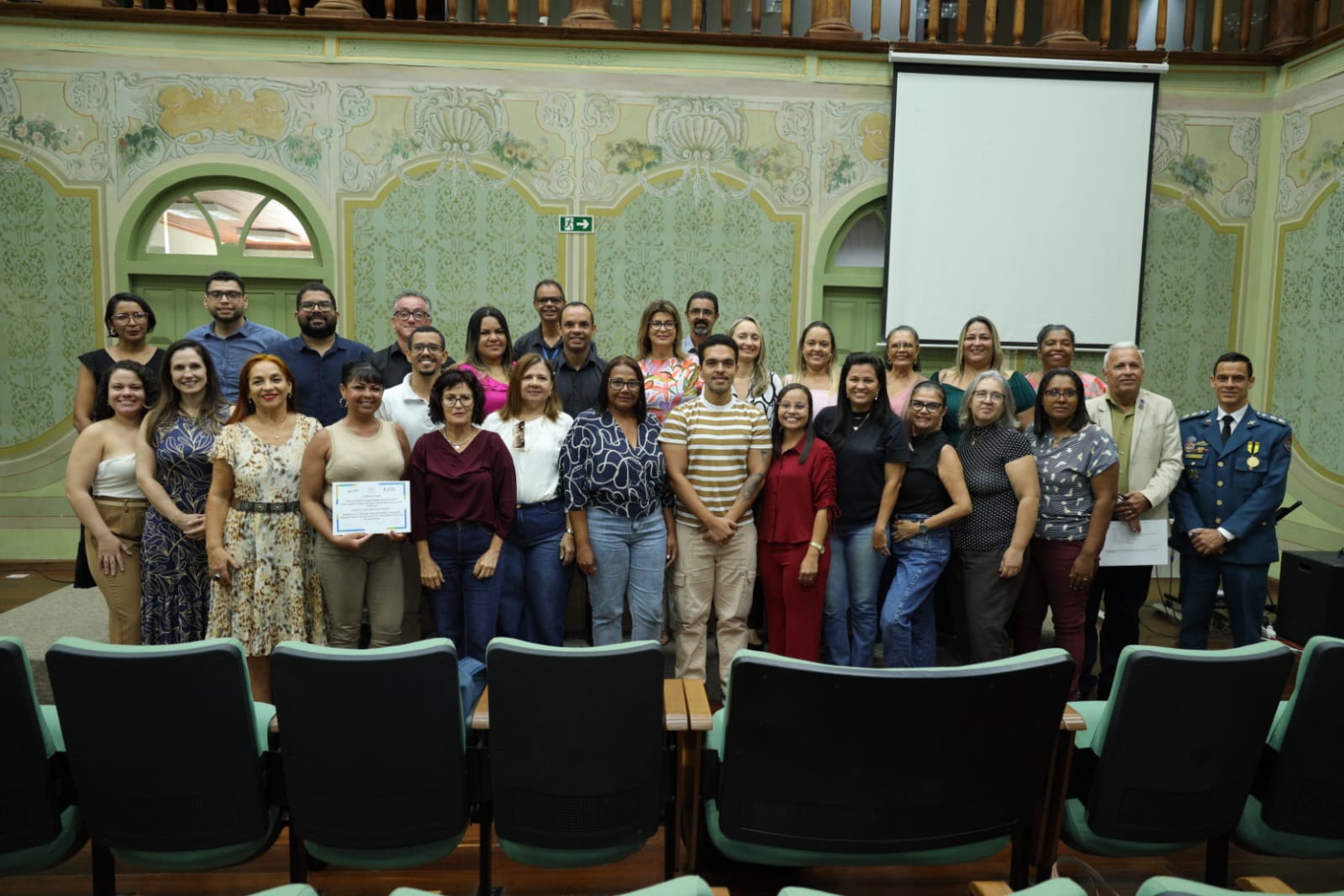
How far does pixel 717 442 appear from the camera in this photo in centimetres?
329

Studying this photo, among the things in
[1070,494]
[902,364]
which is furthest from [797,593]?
[902,364]

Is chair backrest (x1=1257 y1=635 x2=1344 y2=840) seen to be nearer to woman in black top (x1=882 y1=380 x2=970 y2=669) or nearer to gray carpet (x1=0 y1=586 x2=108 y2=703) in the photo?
woman in black top (x1=882 y1=380 x2=970 y2=669)

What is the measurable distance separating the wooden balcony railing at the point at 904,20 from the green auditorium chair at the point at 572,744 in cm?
516

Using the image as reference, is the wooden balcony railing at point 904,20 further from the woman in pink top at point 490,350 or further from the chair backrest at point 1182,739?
the chair backrest at point 1182,739

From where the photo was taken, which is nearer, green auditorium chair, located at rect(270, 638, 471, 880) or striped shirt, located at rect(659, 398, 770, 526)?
green auditorium chair, located at rect(270, 638, 471, 880)

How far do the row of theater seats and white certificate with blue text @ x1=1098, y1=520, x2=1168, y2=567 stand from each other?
163 cm

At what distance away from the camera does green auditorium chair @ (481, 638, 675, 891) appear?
1.80m

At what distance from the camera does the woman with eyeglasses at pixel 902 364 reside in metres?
3.85

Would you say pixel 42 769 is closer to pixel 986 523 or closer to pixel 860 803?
pixel 860 803

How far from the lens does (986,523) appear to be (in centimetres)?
330

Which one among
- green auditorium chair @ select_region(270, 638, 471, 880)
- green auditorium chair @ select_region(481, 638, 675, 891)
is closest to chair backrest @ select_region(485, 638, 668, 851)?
green auditorium chair @ select_region(481, 638, 675, 891)

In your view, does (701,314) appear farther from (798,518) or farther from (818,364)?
(798,518)

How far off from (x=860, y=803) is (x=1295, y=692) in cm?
107

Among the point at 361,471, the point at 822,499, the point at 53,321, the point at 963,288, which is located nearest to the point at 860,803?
the point at 822,499
